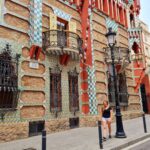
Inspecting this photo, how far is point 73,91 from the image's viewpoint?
13188mm

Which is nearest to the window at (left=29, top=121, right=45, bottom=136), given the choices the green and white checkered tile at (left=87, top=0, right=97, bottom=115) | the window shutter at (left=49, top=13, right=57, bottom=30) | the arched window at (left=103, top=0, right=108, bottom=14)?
the green and white checkered tile at (left=87, top=0, right=97, bottom=115)

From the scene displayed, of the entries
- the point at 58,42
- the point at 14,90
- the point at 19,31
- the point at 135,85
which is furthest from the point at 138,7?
the point at 14,90

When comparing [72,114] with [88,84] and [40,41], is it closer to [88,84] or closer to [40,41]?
[88,84]

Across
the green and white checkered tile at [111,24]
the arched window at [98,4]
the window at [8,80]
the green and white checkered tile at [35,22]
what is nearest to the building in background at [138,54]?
the green and white checkered tile at [111,24]

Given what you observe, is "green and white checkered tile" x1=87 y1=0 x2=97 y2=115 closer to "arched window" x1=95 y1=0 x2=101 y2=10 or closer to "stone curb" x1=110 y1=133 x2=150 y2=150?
"stone curb" x1=110 y1=133 x2=150 y2=150

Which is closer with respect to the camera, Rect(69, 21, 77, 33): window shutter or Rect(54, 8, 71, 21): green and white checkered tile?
Rect(54, 8, 71, 21): green and white checkered tile

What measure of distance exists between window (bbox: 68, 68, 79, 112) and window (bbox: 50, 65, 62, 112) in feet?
2.94

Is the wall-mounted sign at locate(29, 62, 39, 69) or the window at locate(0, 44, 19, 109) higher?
the wall-mounted sign at locate(29, 62, 39, 69)

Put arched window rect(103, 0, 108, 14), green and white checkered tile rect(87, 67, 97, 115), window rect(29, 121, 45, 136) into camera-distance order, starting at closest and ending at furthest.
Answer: window rect(29, 121, 45, 136)
green and white checkered tile rect(87, 67, 97, 115)
arched window rect(103, 0, 108, 14)

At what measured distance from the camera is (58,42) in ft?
39.2

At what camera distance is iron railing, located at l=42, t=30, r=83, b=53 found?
38.7ft

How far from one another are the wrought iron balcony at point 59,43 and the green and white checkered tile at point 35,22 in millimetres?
554

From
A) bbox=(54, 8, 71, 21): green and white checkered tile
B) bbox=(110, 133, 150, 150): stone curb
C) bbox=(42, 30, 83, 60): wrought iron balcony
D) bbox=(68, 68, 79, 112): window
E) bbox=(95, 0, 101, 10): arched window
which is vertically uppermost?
bbox=(95, 0, 101, 10): arched window

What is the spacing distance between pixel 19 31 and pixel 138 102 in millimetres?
12386
